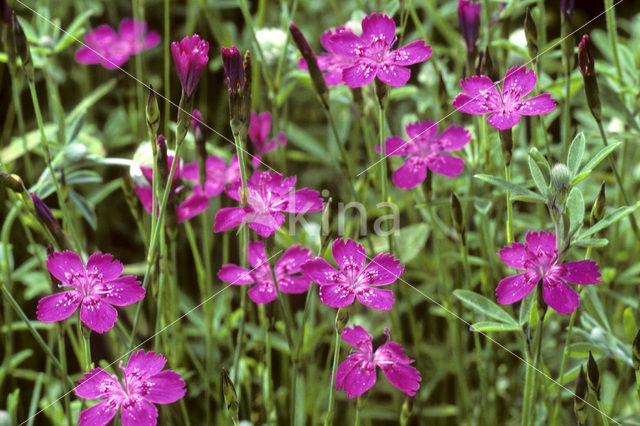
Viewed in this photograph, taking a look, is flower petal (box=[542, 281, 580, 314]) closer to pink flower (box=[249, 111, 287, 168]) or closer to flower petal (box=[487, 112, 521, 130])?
flower petal (box=[487, 112, 521, 130])

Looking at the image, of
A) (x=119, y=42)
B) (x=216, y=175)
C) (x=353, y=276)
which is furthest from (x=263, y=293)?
(x=119, y=42)

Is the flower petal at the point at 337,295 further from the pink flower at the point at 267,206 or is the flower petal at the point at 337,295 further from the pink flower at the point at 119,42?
the pink flower at the point at 119,42

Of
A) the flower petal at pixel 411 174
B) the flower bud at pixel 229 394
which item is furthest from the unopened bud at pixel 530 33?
the flower bud at pixel 229 394

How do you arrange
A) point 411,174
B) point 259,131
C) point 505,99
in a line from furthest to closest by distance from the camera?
1. point 259,131
2. point 411,174
3. point 505,99

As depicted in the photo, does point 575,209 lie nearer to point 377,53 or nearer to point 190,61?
point 377,53

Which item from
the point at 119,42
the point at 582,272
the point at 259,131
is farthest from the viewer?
the point at 119,42

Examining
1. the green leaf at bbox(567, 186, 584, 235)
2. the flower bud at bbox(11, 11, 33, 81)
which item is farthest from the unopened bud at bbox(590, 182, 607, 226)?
the flower bud at bbox(11, 11, 33, 81)

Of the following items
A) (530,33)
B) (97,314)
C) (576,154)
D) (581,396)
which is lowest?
(581,396)
